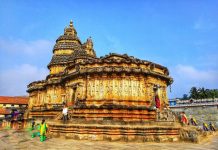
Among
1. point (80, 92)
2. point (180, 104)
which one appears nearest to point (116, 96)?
point (80, 92)

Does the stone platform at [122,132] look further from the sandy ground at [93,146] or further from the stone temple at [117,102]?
the sandy ground at [93,146]

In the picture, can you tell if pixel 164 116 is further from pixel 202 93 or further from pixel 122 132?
pixel 202 93

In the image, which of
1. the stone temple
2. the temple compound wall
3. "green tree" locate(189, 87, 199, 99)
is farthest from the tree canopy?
the stone temple

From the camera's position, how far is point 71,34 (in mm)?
40906

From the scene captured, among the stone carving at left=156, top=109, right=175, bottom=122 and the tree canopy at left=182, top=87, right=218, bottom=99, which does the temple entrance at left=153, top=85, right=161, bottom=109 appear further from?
the tree canopy at left=182, top=87, right=218, bottom=99

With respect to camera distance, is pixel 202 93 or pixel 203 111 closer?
pixel 203 111

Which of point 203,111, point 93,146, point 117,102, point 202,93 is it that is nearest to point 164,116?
point 117,102

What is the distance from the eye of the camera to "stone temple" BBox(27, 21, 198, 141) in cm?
1434

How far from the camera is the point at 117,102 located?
18234 mm

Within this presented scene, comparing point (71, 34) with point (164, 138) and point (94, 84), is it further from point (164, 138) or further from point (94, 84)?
point (164, 138)

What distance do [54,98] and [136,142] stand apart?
18.2 meters

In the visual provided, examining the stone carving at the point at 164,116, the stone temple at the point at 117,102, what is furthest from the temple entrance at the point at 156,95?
the stone carving at the point at 164,116

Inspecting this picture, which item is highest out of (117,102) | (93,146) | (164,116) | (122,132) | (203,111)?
(117,102)

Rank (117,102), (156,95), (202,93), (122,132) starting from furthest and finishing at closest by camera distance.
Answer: (202,93) < (156,95) < (117,102) < (122,132)
